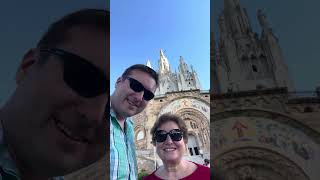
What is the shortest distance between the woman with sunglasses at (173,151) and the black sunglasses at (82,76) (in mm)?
1027

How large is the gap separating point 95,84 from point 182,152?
154cm

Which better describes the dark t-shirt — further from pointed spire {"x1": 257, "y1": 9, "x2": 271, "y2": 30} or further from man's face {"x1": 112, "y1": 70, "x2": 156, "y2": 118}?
pointed spire {"x1": 257, "y1": 9, "x2": 271, "y2": 30}

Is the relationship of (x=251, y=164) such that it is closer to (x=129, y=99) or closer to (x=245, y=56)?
(x=245, y=56)

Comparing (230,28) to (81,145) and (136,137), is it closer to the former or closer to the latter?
(136,137)

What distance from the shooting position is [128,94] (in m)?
4.84

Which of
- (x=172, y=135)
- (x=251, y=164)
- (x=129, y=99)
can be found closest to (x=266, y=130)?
(x=251, y=164)

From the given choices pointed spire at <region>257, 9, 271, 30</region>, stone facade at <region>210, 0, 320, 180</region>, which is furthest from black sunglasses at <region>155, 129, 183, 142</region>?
Result: pointed spire at <region>257, 9, 271, 30</region>

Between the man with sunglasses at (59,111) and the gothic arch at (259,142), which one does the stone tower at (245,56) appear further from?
the man with sunglasses at (59,111)

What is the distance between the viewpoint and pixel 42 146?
5.14 m

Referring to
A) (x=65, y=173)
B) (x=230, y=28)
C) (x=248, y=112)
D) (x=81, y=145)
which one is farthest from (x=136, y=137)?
(x=230, y=28)

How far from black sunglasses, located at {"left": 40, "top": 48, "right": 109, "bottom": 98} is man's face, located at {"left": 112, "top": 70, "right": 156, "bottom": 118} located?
50 centimetres

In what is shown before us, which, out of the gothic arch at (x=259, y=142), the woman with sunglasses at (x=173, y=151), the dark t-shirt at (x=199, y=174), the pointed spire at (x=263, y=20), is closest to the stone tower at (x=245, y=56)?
the pointed spire at (x=263, y=20)

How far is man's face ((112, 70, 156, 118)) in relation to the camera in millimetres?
4820

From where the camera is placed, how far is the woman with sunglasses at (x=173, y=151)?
15.1ft
